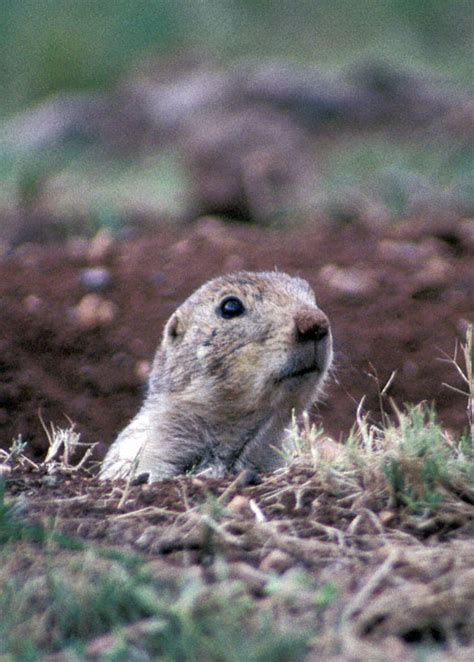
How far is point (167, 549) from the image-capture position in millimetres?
2900

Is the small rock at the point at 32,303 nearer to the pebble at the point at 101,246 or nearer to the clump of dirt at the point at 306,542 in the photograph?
the pebble at the point at 101,246

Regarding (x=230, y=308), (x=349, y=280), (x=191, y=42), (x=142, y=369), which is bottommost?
(x=142, y=369)

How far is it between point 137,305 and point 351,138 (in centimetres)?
569

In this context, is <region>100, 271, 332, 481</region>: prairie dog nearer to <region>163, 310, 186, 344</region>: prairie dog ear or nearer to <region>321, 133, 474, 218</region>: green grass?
<region>163, 310, 186, 344</region>: prairie dog ear

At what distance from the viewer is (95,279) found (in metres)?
6.48

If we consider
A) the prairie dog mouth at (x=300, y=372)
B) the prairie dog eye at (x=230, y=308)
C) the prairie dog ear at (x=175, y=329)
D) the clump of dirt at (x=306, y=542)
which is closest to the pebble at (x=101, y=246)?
the prairie dog ear at (x=175, y=329)

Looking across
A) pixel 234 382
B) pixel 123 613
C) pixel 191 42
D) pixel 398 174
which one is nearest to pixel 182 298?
pixel 234 382

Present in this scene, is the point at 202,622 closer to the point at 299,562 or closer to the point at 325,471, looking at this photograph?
the point at 299,562

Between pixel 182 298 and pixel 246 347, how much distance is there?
185cm

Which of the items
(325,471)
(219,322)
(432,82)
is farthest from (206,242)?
(432,82)

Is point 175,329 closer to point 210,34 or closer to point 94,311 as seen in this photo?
point 94,311

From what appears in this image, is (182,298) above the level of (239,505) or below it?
above

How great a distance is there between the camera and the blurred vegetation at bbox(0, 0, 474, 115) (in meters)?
13.4

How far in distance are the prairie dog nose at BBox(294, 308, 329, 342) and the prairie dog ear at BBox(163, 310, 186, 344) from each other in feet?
2.45
